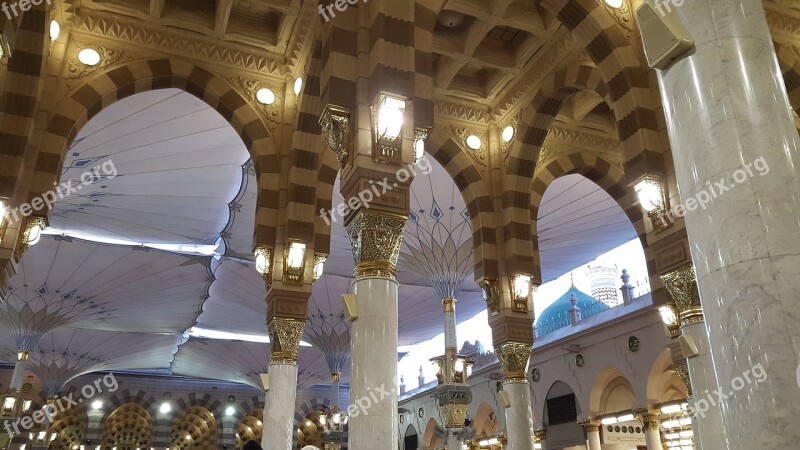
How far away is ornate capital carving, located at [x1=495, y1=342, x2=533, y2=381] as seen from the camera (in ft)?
29.7

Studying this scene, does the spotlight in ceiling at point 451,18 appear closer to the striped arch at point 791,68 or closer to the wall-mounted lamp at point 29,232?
the striped arch at point 791,68

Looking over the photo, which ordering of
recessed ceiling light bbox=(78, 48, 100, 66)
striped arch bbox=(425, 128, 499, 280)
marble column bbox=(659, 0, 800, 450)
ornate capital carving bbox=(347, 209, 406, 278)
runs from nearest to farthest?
marble column bbox=(659, 0, 800, 450) < ornate capital carving bbox=(347, 209, 406, 278) < recessed ceiling light bbox=(78, 48, 100, 66) < striped arch bbox=(425, 128, 499, 280)

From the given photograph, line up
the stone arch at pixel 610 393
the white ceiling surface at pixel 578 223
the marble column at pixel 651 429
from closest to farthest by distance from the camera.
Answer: the marble column at pixel 651 429
the white ceiling surface at pixel 578 223
the stone arch at pixel 610 393

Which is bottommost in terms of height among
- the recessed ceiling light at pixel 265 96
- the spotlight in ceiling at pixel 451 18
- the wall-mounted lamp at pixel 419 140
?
the wall-mounted lamp at pixel 419 140

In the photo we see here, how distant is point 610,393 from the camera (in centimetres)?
1554

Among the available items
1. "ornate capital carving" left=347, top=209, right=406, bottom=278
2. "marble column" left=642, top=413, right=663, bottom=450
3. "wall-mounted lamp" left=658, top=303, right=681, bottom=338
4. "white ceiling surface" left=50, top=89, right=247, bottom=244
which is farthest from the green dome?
"ornate capital carving" left=347, top=209, right=406, bottom=278

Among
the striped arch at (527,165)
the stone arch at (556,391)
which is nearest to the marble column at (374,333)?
the striped arch at (527,165)

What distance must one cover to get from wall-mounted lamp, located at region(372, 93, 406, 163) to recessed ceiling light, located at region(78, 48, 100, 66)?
4.91 meters

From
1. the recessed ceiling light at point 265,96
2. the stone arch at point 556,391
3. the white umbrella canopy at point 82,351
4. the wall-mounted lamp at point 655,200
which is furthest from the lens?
the white umbrella canopy at point 82,351

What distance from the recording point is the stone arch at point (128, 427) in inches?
1049

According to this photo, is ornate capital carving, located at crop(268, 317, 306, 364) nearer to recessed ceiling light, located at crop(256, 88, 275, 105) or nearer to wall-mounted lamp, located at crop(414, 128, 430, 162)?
recessed ceiling light, located at crop(256, 88, 275, 105)

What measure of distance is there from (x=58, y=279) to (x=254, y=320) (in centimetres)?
630

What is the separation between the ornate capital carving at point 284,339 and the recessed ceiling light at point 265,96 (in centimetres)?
333

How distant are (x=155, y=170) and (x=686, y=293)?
10270mm
